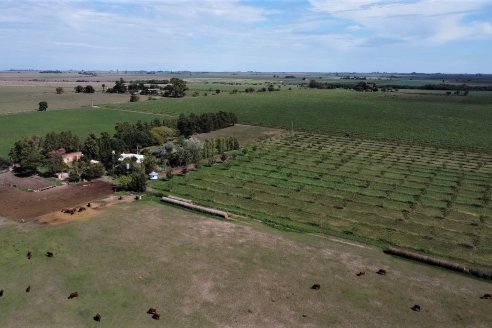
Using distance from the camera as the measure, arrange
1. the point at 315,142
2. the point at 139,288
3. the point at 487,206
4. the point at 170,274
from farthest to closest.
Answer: the point at 315,142, the point at 487,206, the point at 170,274, the point at 139,288

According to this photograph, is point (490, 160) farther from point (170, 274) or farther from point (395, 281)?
point (170, 274)

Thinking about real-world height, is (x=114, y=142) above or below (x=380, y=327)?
above

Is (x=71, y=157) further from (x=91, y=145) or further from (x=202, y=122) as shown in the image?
(x=202, y=122)

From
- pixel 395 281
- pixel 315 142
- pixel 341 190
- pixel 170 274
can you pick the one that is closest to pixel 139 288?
pixel 170 274

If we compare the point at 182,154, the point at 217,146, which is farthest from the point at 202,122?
the point at 182,154

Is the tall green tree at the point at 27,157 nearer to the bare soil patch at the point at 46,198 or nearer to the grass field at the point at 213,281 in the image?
the bare soil patch at the point at 46,198

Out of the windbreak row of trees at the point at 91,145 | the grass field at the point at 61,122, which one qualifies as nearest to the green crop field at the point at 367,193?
the windbreak row of trees at the point at 91,145

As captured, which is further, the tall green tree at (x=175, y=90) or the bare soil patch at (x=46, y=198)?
the tall green tree at (x=175, y=90)
